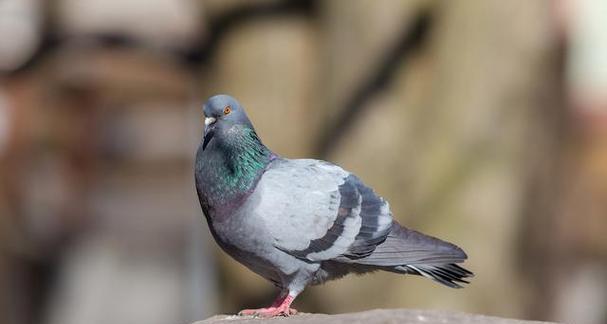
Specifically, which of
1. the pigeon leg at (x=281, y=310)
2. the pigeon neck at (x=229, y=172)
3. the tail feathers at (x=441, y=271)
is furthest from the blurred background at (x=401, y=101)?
the pigeon neck at (x=229, y=172)

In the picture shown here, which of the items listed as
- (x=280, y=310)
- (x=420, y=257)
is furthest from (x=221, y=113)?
(x=420, y=257)

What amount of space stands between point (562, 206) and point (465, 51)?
134 cm

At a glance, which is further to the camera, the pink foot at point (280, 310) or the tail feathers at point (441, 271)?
the tail feathers at point (441, 271)

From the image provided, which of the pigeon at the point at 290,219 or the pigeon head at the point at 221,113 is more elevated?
the pigeon head at the point at 221,113

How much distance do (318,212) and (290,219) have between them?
0.13 metres

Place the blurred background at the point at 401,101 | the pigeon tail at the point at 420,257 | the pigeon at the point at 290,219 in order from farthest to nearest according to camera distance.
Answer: the blurred background at the point at 401,101 → the pigeon tail at the point at 420,257 → the pigeon at the point at 290,219

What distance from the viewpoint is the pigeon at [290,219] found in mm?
4477

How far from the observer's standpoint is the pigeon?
4.48 m

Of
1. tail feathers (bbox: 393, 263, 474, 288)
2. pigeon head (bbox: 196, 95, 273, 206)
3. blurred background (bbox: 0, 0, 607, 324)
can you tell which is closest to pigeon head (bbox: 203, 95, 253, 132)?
pigeon head (bbox: 196, 95, 273, 206)

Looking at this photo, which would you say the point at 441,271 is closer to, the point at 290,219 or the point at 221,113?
the point at 290,219

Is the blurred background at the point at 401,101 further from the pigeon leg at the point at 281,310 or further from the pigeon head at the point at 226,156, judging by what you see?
the pigeon head at the point at 226,156

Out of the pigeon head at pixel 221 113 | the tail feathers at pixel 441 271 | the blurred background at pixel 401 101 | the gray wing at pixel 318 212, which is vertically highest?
the blurred background at pixel 401 101

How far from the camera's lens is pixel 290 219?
14.9 feet

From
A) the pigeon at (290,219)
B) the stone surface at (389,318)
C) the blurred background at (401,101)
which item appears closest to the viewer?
the stone surface at (389,318)
